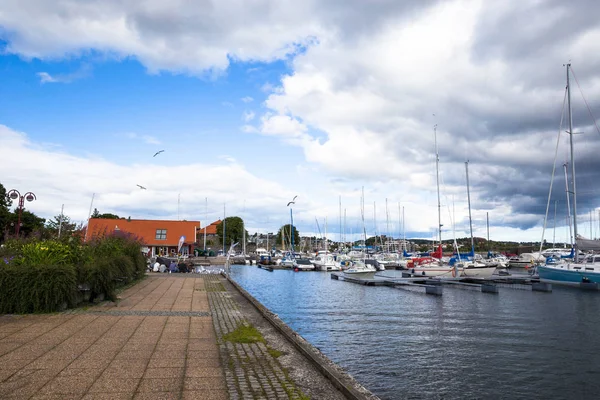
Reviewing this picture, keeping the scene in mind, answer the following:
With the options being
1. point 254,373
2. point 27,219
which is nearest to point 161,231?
point 27,219

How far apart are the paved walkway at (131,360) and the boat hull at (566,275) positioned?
3543 centimetres

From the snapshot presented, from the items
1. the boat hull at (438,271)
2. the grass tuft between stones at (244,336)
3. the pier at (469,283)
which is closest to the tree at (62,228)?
the grass tuft between stones at (244,336)

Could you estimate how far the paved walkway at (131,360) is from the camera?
6336 mm

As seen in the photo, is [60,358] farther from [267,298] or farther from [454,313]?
Answer: [267,298]

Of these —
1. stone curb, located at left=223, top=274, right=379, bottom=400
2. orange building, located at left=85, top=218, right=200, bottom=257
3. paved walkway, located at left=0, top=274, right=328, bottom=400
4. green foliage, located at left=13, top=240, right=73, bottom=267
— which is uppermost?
orange building, located at left=85, top=218, right=200, bottom=257

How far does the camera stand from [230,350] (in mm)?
9039

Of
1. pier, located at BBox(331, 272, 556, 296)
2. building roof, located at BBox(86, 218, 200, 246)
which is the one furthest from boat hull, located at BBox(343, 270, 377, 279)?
building roof, located at BBox(86, 218, 200, 246)

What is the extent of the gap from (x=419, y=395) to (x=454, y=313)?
15080 mm

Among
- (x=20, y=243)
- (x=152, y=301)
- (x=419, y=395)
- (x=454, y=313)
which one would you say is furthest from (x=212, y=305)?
(x=454, y=313)

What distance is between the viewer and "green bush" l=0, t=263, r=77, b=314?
40.1 feet

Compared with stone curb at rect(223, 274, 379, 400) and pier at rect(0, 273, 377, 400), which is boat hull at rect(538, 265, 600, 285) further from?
stone curb at rect(223, 274, 379, 400)

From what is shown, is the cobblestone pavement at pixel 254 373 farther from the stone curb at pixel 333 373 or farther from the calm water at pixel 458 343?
the calm water at pixel 458 343

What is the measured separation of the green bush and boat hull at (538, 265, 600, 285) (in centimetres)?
3932

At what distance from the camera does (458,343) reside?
1583 centimetres
